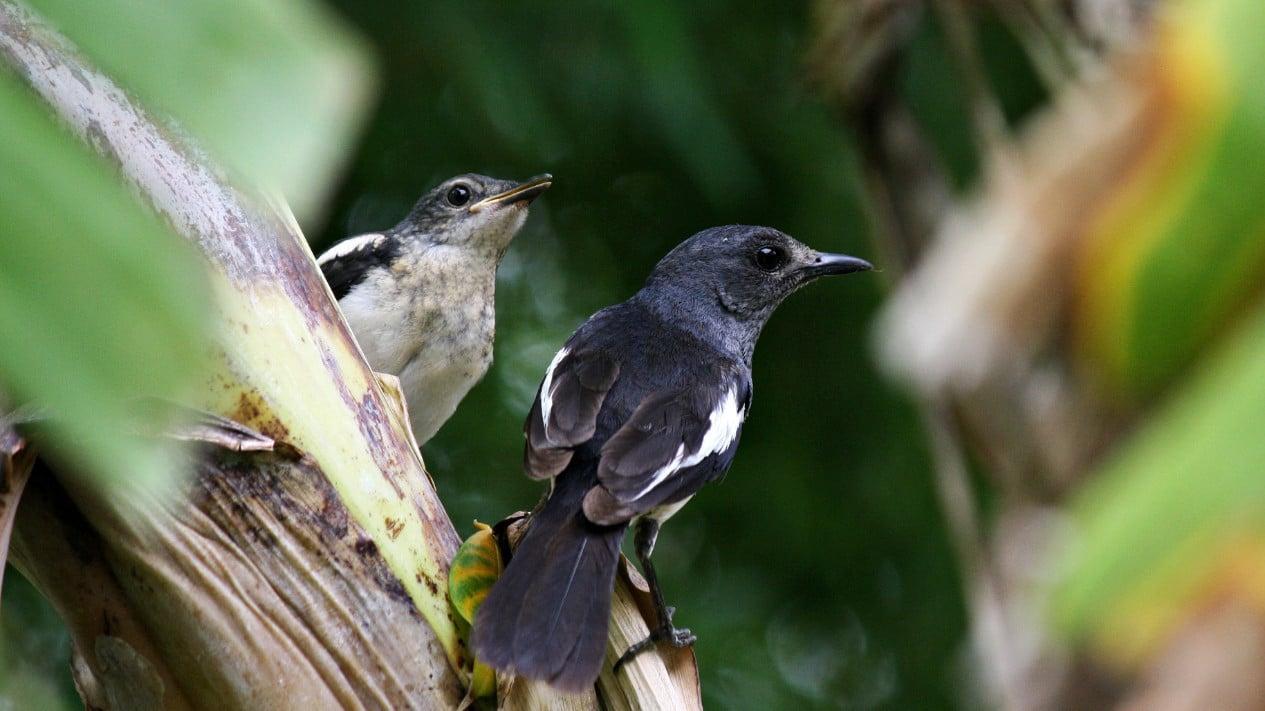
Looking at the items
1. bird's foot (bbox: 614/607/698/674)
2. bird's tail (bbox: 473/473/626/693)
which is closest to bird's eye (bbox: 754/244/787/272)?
bird's tail (bbox: 473/473/626/693)

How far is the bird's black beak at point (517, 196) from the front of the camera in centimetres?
456

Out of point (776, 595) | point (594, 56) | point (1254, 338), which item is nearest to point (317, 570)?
point (1254, 338)

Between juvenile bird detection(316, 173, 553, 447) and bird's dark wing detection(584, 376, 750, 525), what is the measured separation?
95 centimetres

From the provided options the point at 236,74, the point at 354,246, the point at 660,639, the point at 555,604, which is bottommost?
the point at 660,639

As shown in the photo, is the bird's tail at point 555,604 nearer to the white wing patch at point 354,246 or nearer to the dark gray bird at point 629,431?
the dark gray bird at point 629,431

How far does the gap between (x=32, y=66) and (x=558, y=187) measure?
12.1 ft

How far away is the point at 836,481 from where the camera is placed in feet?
20.7

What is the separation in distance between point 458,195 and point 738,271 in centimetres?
101

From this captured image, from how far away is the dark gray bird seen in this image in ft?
8.71

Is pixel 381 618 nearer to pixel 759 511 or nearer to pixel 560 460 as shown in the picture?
pixel 560 460

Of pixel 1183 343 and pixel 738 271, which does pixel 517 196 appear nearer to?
pixel 738 271

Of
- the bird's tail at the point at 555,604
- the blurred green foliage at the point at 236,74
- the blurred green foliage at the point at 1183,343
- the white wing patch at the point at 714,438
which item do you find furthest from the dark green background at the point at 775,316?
the blurred green foliage at the point at 236,74

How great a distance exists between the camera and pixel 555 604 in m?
2.72

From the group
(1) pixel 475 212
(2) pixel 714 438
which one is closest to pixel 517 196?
(1) pixel 475 212
